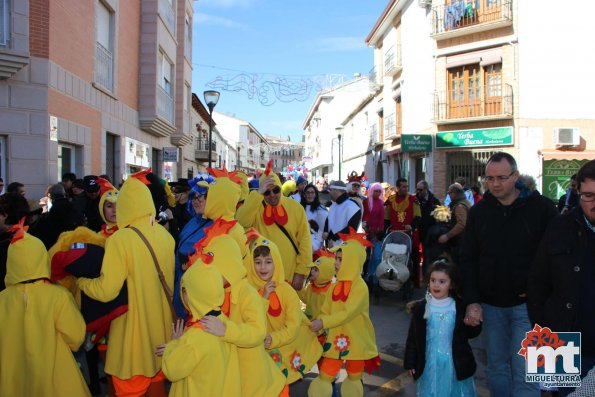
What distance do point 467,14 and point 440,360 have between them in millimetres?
17308

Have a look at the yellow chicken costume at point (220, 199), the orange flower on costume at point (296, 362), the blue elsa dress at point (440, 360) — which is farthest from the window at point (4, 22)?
the blue elsa dress at point (440, 360)

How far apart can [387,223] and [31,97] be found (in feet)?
22.0

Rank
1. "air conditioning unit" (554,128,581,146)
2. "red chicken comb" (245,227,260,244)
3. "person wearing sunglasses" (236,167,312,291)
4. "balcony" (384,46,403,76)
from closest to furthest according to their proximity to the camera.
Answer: "red chicken comb" (245,227,260,244) → "person wearing sunglasses" (236,167,312,291) → "air conditioning unit" (554,128,581,146) → "balcony" (384,46,403,76)

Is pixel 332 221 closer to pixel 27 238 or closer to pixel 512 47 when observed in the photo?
pixel 27 238

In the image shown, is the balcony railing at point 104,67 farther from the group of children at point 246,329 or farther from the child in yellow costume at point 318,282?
the group of children at point 246,329

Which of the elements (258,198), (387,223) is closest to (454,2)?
(387,223)

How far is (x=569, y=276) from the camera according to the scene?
284 centimetres

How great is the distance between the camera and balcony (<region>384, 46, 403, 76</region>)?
22156 millimetres

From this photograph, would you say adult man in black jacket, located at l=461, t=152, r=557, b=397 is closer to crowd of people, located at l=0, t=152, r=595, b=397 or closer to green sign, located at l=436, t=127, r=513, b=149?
crowd of people, located at l=0, t=152, r=595, b=397

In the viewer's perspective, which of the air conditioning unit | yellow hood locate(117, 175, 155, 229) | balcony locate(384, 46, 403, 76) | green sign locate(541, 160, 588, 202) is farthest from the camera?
balcony locate(384, 46, 403, 76)

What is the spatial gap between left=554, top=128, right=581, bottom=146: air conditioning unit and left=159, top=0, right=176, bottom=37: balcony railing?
14.0 meters

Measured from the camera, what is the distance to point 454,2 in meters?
18.4

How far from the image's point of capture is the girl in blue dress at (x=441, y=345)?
3.48 meters

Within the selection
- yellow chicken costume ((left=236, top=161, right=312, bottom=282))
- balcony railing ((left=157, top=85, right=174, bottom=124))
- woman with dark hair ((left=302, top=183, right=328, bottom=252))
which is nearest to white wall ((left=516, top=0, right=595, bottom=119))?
balcony railing ((left=157, top=85, right=174, bottom=124))
